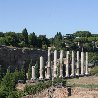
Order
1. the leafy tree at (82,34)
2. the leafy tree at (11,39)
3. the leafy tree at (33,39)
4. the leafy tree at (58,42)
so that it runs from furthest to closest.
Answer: the leafy tree at (82,34), the leafy tree at (33,39), the leafy tree at (58,42), the leafy tree at (11,39)

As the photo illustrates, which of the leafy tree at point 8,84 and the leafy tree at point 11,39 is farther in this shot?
the leafy tree at point 11,39

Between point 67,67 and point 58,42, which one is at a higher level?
point 58,42

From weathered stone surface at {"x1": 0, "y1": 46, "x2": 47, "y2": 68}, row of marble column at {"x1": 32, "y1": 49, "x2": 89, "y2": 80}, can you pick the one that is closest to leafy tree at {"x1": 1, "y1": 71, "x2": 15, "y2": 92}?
row of marble column at {"x1": 32, "y1": 49, "x2": 89, "y2": 80}

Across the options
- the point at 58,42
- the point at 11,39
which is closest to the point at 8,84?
the point at 11,39

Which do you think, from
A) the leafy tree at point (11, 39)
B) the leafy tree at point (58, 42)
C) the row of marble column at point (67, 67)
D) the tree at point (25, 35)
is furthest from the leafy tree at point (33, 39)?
the row of marble column at point (67, 67)

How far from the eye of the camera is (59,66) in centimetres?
4919

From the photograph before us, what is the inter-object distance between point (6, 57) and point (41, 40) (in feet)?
40.1

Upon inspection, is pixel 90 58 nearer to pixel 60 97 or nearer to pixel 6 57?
pixel 6 57

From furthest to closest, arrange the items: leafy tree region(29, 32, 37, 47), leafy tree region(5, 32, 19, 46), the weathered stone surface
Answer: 1. leafy tree region(29, 32, 37, 47)
2. leafy tree region(5, 32, 19, 46)
3. the weathered stone surface

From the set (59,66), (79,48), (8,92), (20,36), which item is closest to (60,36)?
(79,48)

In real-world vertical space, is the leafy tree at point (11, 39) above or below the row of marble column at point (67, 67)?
above

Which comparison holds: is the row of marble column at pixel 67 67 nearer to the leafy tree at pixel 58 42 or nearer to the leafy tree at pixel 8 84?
the leafy tree at pixel 8 84

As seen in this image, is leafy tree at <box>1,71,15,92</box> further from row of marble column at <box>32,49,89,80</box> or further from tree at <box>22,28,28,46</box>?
tree at <box>22,28,28,46</box>

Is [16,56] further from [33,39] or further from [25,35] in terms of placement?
[33,39]
